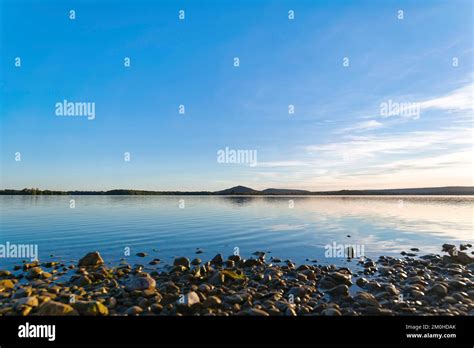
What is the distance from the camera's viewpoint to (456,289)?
13.1 metres

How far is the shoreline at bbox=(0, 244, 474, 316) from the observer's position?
10.3 metres

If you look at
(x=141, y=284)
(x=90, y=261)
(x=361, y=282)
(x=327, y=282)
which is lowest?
(x=361, y=282)

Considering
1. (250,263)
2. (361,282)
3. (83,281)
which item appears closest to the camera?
(83,281)

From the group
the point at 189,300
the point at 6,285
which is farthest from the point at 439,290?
the point at 6,285

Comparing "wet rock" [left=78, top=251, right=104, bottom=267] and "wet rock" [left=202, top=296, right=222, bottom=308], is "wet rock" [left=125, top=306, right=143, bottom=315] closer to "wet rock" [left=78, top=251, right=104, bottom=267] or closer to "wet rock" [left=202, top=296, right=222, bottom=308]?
"wet rock" [left=202, top=296, right=222, bottom=308]

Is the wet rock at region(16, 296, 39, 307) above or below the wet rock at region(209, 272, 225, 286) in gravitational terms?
above

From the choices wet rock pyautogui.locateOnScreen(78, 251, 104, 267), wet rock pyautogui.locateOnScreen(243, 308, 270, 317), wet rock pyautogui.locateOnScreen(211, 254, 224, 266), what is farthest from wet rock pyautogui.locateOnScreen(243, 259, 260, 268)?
wet rock pyautogui.locateOnScreen(78, 251, 104, 267)

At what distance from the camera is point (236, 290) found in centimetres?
1260

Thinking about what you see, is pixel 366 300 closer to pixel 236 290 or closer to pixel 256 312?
pixel 256 312

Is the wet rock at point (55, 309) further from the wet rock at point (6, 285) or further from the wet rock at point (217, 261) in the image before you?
the wet rock at point (217, 261)
